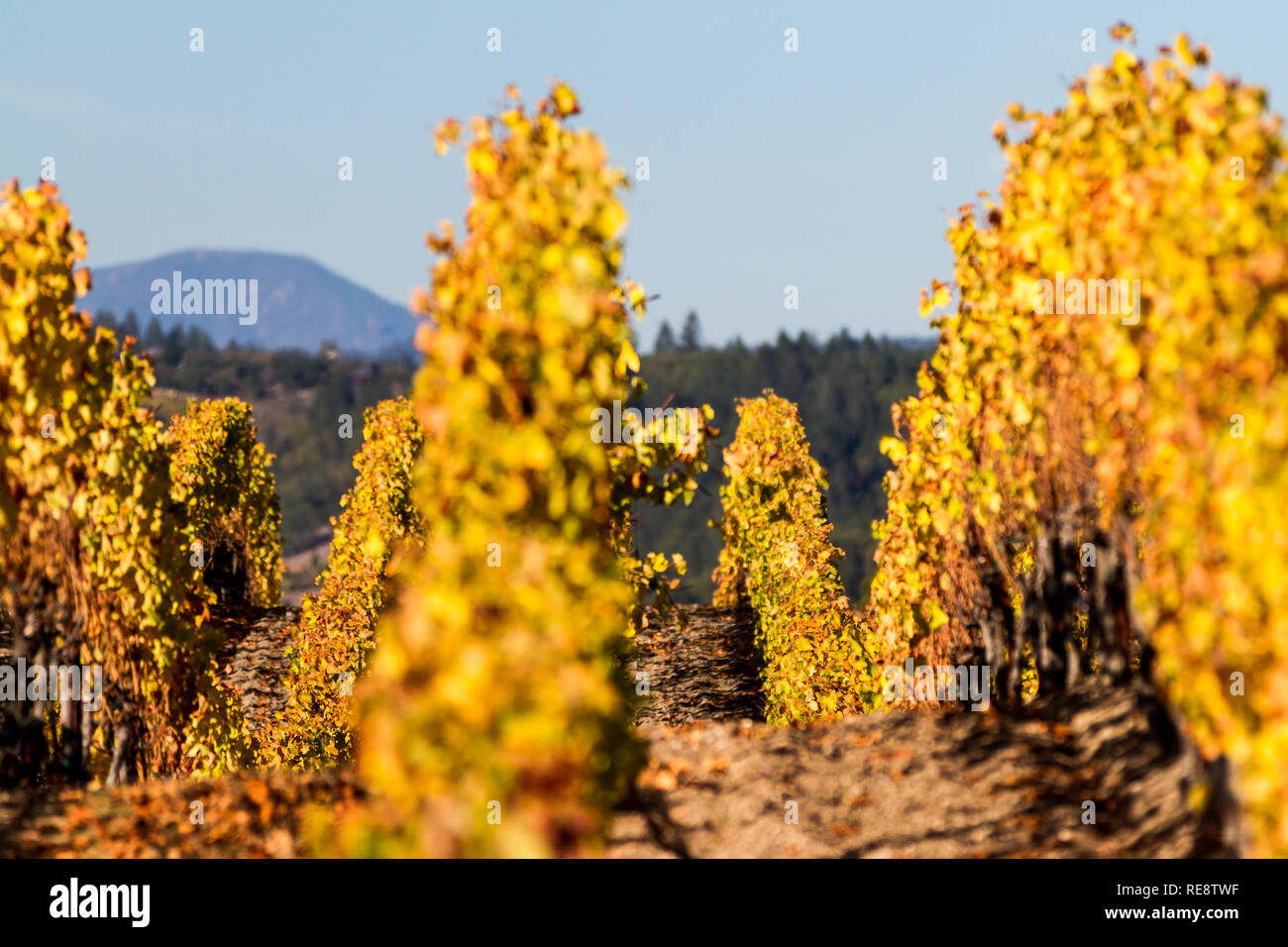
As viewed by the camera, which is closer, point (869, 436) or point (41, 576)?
point (41, 576)

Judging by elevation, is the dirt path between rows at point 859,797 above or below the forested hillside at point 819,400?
below

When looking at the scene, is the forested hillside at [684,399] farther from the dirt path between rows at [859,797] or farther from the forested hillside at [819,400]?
the dirt path between rows at [859,797]

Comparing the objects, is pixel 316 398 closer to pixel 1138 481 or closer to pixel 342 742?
pixel 342 742

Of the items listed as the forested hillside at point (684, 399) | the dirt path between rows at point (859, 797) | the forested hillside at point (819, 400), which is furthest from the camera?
the forested hillside at point (684, 399)

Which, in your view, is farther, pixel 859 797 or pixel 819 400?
pixel 819 400

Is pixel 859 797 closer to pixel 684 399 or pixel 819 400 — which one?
pixel 819 400

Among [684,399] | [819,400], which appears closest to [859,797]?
[819,400]

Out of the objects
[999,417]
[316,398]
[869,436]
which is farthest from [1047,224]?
[316,398]

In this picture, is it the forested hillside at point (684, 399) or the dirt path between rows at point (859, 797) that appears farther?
the forested hillside at point (684, 399)

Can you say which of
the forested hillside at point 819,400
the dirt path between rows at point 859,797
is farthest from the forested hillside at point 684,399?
the dirt path between rows at point 859,797

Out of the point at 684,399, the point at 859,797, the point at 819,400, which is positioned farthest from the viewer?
the point at 684,399

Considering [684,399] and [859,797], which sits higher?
[684,399]
